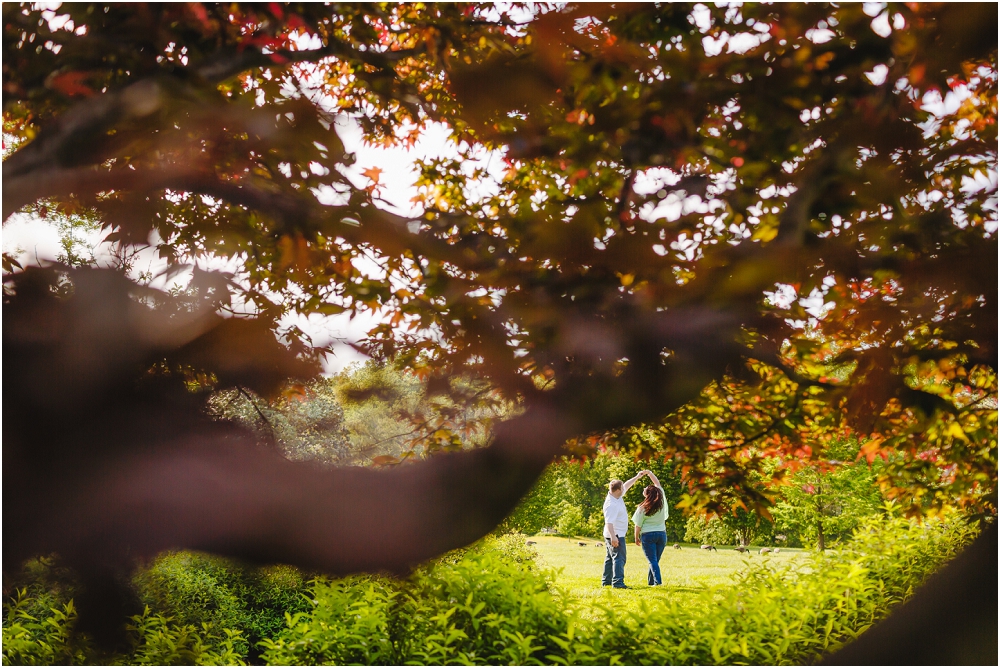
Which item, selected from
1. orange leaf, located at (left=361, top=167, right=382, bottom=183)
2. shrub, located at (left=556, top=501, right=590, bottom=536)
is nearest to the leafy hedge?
orange leaf, located at (left=361, top=167, right=382, bottom=183)

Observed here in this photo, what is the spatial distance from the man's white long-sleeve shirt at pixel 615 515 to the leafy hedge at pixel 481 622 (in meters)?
1.44

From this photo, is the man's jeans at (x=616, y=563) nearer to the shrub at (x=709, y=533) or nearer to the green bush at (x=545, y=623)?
the green bush at (x=545, y=623)

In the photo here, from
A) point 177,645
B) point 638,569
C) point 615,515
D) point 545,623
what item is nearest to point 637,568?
point 638,569

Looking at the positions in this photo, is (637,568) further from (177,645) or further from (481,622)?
(177,645)

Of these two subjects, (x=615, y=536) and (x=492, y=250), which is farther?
(x=615, y=536)

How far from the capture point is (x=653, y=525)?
7109mm

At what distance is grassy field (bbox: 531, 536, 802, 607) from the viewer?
20.7 feet

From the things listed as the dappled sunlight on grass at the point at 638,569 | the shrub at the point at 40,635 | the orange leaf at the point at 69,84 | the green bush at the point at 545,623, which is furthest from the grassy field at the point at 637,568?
the orange leaf at the point at 69,84

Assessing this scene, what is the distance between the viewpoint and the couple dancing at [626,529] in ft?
22.6

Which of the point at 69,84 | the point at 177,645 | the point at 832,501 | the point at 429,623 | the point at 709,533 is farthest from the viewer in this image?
the point at 709,533

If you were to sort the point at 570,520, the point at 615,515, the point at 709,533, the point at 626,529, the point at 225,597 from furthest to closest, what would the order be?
the point at 709,533 < the point at 570,520 < the point at 626,529 < the point at 615,515 < the point at 225,597

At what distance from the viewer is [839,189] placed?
298cm

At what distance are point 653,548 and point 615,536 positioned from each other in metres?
0.68

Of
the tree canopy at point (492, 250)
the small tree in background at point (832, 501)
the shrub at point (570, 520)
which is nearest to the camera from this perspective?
the tree canopy at point (492, 250)
